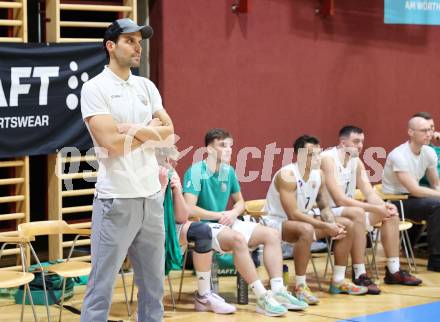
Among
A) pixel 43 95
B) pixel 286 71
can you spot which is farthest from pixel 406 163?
pixel 43 95

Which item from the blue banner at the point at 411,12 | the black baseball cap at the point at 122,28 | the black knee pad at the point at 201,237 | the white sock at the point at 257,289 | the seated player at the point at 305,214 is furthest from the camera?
the blue banner at the point at 411,12

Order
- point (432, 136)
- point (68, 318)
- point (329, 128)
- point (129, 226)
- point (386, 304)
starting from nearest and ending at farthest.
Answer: point (129, 226), point (68, 318), point (386, 304), point (432, 136), point (329, 128)

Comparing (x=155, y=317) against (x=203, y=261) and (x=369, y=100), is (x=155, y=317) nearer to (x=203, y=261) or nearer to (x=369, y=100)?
(x=203, y=261)

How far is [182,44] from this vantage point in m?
8.91

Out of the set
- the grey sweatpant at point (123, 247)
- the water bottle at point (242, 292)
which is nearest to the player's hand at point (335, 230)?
the water bottle at point (242, 292)

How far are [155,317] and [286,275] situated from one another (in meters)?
3.04

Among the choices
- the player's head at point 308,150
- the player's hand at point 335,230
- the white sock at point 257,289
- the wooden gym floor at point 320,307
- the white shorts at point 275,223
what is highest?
the player's head at point 308,150

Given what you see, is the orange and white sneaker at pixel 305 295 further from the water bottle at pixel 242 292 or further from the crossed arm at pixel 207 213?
the crossed arm at pixel 207 213

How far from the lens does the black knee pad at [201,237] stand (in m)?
7.25

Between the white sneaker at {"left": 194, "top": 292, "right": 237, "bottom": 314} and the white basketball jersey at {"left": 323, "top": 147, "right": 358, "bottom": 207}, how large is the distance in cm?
179

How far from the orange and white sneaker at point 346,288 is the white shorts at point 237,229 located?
3.30 feet

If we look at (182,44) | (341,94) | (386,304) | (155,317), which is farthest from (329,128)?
(155,317)

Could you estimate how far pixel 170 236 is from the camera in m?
6.99

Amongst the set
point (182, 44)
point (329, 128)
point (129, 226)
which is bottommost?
point (129, 226)
